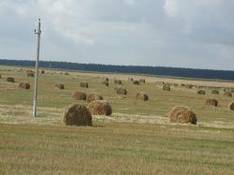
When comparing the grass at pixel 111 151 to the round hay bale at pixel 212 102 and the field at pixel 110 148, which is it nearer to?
the field at pixel 110 148

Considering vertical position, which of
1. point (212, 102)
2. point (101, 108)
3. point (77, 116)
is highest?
point (77, 116)

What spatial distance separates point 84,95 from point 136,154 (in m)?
42.1

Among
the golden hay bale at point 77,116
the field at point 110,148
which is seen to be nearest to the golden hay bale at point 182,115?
the field at point 110,148

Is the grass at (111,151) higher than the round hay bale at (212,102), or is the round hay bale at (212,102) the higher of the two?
the grass at (111,151)

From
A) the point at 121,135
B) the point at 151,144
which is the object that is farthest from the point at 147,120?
the point at 151,144

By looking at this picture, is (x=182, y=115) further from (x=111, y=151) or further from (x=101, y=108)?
A: (x=111, y=151)

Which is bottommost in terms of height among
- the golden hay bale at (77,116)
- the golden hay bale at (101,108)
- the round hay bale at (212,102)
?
the round hay bale at (212,102)

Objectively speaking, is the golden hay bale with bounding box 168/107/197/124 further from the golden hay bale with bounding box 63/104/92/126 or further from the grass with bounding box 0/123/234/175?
the golden hay bale with bounding box 63/104/92/126

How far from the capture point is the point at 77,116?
36.0 meters

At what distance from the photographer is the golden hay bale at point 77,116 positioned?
35781 mm

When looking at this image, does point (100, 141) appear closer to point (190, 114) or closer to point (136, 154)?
point (136, 154)

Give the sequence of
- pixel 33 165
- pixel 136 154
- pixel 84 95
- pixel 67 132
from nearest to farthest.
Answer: pixel 33 165 → pixel 136 154 → pixel 67 132 → pixel 84 95

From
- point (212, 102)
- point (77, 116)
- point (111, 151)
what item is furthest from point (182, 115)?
point (212, 102)

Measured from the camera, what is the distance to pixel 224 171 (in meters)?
20.5
